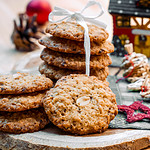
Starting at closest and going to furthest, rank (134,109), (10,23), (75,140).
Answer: (75,140) < (134,109) < (10,23)

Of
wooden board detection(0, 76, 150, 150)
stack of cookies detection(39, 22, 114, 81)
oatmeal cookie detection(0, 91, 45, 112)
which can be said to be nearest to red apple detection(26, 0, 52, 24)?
stack of cookies detection(39, 22, 114, 81)

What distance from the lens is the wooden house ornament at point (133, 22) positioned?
2883 millimetres

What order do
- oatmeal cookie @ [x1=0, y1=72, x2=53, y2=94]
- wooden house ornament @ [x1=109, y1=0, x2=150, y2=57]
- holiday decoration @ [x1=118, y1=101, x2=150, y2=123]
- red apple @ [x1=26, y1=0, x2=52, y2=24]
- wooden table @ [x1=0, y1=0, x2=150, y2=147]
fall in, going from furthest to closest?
red apple @ [x1=26, y1=0, x2=52, y2=24] < wooden table @ [x1=0, y1=0, x2=150, y2=147] < wooden house ornament @ [x1=109, y1=0, x2=150, y2=57] < holiday decoration @ [x1=118, y1=101, x2=150, y2=123] < oatmeal cookie @ [x1=0, y1=72, x2=53, y2=94]

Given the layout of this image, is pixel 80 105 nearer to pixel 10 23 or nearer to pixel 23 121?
pixel 23 121

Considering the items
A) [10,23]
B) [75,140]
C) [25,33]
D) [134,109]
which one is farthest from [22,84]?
[10,23]

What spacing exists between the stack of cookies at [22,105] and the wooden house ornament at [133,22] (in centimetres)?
153

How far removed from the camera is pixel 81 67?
1739mm

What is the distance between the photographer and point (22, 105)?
1.52 meters

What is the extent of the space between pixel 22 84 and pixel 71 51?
361 mm

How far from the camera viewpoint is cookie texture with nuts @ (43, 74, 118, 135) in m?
1.49

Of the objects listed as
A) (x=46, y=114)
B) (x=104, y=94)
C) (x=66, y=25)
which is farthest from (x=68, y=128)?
(x=66, y=25)

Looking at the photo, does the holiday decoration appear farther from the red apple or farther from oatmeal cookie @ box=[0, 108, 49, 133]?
the red apple

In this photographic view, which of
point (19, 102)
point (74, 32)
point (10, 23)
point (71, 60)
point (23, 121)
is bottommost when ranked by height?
point (10, 23)

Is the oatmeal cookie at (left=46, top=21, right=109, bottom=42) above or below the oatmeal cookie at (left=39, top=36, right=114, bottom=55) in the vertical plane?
above
